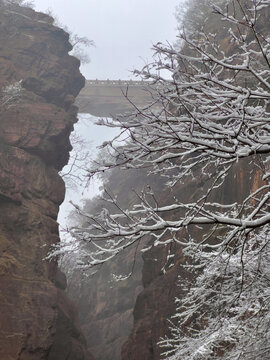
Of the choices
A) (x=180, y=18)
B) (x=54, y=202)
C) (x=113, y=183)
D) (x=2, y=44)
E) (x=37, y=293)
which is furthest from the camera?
(x=113, y=183)

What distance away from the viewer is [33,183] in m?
13.4

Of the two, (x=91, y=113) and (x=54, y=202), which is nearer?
(x=54, y=202)

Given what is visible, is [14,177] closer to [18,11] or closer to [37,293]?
[37,293]

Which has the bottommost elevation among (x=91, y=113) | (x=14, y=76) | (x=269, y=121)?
(x=269, y=121)

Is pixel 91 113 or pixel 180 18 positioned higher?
pixel 180 18

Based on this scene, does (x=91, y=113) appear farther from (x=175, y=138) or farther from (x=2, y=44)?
(x=175, y=138)

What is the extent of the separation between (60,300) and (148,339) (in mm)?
5943

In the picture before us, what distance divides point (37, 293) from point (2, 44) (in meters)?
12.2

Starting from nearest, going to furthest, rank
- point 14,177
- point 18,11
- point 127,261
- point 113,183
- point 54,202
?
point 14,177 < point 54,202 < point 18,11 < point 127,261 < point 113,183

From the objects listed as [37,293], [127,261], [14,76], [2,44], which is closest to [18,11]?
[2,44]

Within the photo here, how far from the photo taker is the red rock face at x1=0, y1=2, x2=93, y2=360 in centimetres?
1041

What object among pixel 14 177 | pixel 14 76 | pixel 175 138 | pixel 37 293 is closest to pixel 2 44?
pixel 14 76

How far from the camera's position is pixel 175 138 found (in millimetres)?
3348

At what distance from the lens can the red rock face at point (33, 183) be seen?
10.4 metres
